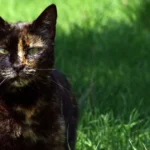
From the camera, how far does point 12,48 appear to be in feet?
15.6

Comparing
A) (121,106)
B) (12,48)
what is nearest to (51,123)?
(12,48)

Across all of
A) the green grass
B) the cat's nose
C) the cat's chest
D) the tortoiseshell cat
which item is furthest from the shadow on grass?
the cat's nose

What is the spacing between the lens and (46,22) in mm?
5031

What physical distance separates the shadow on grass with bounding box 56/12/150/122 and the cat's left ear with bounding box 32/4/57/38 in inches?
51.7

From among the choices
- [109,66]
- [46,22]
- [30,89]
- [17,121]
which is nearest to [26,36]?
[46,22]

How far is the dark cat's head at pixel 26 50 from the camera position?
4699 mm

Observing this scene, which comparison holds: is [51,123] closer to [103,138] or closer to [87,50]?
[103,138]

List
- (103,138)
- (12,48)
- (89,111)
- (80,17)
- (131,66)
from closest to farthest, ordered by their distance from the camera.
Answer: (12,48), (103,138), (89,111), (131,66), (80,17)

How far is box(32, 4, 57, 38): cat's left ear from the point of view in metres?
4.98

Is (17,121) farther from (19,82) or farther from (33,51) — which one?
(33,51)

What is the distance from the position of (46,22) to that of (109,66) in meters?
2.87

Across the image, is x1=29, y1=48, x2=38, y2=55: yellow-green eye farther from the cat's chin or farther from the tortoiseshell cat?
the cat's chin

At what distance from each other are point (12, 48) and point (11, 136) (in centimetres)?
59

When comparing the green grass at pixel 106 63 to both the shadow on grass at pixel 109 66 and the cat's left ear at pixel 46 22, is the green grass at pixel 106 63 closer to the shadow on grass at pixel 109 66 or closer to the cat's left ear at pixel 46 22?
the shadow on grass at pixel 109 66
